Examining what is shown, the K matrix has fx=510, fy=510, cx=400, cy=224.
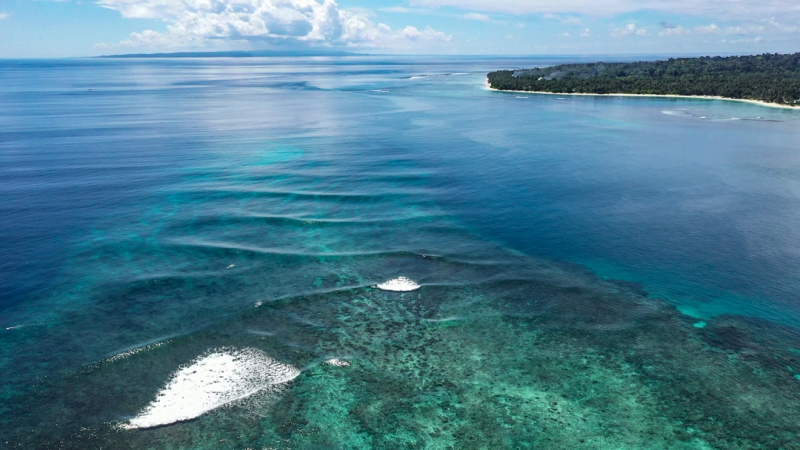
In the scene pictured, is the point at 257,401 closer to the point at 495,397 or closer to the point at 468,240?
the point at 495,397

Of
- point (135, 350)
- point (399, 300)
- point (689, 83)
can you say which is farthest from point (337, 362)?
point (689, 83)

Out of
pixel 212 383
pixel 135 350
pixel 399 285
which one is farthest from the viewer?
pixel 399 285

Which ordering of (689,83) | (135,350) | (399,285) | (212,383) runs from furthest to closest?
(689,83), (399,285), (135,350), (212,383)

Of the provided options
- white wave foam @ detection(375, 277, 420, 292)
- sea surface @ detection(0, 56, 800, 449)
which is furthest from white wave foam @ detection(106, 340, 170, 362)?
white wave foam @ detection(375, 277, 420, 292)

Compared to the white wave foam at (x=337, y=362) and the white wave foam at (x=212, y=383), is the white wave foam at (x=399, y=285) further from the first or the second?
the white wave foam at (x=212, y=383)

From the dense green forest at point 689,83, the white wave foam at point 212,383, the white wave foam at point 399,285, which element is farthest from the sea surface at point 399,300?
the dense green forest at point 689,83

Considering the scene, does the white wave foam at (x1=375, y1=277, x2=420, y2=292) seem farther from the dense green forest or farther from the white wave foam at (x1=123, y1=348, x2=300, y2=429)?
the dense green forest

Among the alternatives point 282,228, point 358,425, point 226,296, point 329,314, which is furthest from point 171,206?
point 358,425

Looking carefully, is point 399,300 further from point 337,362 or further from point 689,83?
point 689,83
